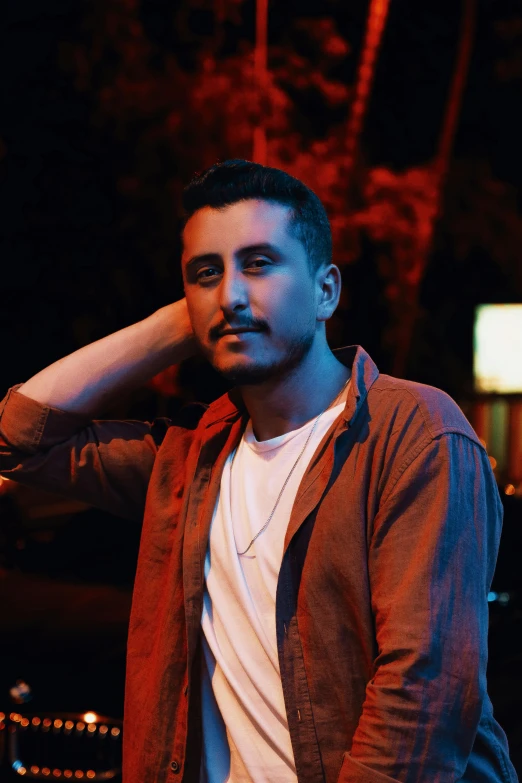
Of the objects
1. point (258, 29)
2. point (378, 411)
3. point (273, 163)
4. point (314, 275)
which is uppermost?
point (258, 29)

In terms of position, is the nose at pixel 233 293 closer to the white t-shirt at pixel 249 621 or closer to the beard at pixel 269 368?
the beard at pixel 269 368

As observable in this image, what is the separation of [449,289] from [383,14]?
4.02 meters

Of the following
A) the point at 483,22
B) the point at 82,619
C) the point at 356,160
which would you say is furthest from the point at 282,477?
the point at 483,22

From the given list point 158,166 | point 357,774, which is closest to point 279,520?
point 357,774

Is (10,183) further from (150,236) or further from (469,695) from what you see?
(469,695)

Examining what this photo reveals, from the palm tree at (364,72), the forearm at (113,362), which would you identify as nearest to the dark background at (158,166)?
the palm tree at (364,72)

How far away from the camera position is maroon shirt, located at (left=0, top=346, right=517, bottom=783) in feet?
4.63

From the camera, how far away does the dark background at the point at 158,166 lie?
2.59 metres

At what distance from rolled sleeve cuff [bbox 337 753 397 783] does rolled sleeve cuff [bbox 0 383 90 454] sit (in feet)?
3.19

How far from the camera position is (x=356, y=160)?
7.75m

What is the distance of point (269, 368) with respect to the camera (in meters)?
1.72

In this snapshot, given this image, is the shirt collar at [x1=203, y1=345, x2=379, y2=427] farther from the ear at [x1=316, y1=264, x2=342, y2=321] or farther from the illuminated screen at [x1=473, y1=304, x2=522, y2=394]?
the illuminated screen at [x1=473, y1=304, x2=522, y2=394]

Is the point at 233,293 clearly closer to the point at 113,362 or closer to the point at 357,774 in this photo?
the point at 113,362

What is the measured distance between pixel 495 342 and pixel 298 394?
868 cm
